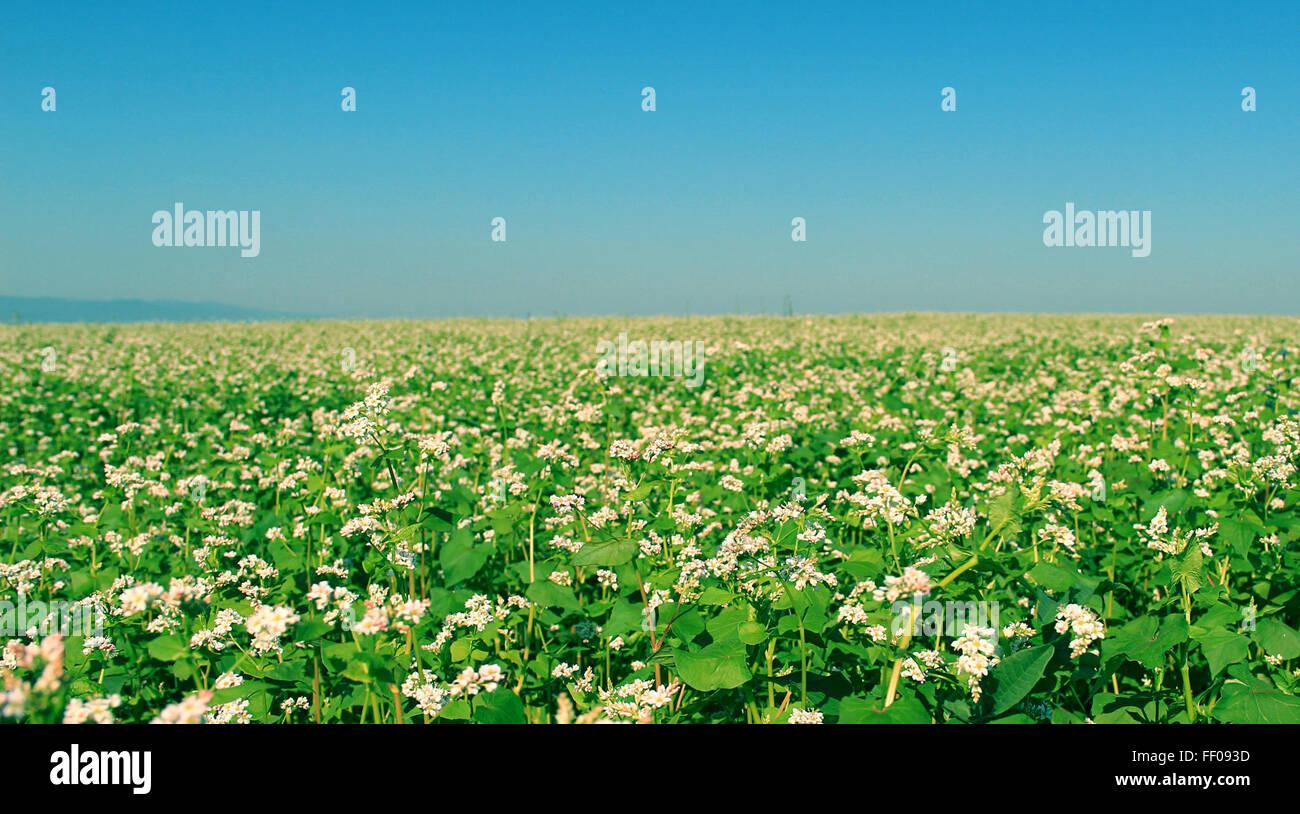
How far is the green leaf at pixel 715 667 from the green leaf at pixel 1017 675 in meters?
0.92

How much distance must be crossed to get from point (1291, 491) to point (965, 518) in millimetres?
2685

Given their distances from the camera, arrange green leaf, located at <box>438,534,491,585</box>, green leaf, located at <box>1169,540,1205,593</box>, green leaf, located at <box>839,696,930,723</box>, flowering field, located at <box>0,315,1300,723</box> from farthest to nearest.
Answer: green leaf, located at <box>438,534,491,585</box>
green leaf, located at <box>1169,540,1205,593</box>
flowering field, located at <box>0,315,1300,723</box>
green leaf, located at <box>839,696,930,723</box>

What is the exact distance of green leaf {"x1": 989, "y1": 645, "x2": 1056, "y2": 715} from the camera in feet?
8.60

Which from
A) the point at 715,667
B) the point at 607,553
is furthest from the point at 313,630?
the point at 715,667

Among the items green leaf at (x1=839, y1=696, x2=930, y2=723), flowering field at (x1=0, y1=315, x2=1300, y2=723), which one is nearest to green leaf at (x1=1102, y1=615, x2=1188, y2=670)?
flowering field at (x1=0, y1=315, x2=1300, y2=723)

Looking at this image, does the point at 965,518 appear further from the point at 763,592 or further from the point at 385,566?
the point at 385,566

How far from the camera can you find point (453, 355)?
21.2m

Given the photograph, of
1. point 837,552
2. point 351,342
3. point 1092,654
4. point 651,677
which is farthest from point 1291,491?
point 351,342

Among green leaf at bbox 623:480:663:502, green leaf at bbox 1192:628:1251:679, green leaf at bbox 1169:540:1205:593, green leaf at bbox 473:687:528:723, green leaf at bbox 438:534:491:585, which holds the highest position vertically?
green leaf at bbox 623:480:663:502

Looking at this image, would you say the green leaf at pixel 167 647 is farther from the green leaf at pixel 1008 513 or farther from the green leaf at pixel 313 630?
the green leaf at pixel 1008 513

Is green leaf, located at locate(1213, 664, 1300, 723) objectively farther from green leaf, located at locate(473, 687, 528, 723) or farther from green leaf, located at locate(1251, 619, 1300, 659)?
green leaf, located at locate(473, 687, 528, 723)

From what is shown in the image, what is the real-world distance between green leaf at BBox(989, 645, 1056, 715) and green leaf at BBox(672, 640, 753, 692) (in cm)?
92

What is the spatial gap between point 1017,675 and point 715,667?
112cm

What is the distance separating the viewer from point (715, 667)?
2842mm
